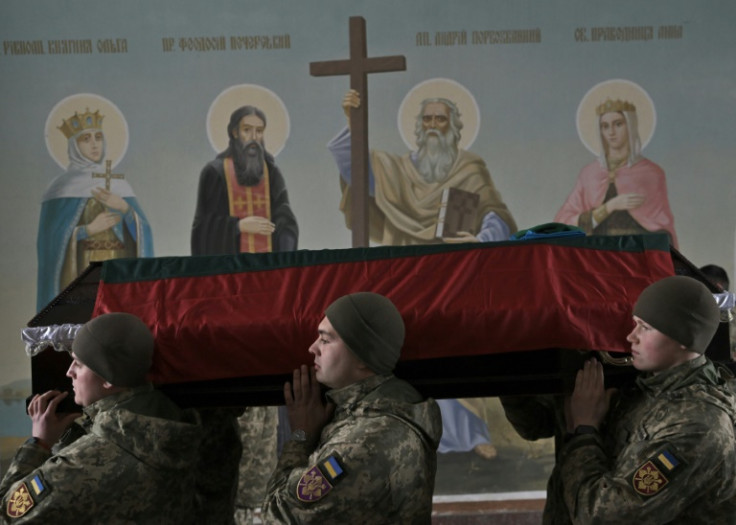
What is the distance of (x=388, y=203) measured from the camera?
21.5 feet

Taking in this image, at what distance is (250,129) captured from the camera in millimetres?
6539

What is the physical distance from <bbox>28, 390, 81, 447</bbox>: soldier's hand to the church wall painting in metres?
3.92

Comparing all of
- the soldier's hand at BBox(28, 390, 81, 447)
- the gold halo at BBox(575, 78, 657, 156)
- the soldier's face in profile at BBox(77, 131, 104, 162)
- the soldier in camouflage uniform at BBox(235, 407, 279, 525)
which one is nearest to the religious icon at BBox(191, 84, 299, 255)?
the soldier's face in profile at BBox(77, 131, 104, 162)

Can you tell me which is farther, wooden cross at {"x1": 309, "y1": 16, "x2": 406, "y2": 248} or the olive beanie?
wooden cross at {"x1": 309, "y1": 16, "x2": 406, "y2": 248}

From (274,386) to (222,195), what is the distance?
13.3 feet

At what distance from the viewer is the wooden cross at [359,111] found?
13.9 ft

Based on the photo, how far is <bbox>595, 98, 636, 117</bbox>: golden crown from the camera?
6551 mm

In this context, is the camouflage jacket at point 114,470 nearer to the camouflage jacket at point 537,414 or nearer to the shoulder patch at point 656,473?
the camouflage jacket at point 537,414

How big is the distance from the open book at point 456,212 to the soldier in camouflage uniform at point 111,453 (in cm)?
417

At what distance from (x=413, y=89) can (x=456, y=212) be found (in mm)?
934

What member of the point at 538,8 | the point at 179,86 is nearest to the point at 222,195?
the point at 179,86

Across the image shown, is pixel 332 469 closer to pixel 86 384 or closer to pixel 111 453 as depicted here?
pixel 111 453

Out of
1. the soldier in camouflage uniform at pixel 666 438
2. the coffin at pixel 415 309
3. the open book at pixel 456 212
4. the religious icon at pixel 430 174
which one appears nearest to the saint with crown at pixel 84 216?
the religious icon at pixel 430 174

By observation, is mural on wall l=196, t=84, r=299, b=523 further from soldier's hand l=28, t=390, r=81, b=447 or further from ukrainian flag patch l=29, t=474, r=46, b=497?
ukrainian flag patch l=29, t=474, r=46, b=497
